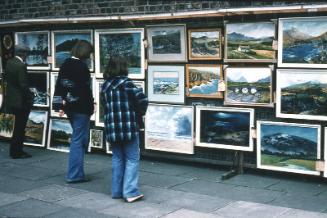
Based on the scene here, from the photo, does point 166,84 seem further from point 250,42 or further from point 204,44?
point 250,42

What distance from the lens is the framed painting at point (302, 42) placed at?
6.72 meters

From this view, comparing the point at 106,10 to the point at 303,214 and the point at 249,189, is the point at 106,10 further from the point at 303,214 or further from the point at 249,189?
the point at 303,214

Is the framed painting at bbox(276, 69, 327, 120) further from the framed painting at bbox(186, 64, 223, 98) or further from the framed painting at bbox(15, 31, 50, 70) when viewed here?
the framed painting at bbox(15, 31, 50, 70)

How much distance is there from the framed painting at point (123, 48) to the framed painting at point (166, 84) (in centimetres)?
24

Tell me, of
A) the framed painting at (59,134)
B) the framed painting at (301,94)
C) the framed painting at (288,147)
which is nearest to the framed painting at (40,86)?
the framed painting at (59,134)

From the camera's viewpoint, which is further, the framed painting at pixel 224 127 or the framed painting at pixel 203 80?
the framed painting at pixel 203 80

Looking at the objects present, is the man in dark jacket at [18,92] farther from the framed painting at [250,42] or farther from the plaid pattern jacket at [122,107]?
the framed painting at [250,42]

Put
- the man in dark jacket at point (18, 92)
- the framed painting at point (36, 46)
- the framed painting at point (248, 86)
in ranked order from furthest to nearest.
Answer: the framed painting at point (36, 46), the man in dark jacket at point (18, 92), the framed painting at point (248, 86)

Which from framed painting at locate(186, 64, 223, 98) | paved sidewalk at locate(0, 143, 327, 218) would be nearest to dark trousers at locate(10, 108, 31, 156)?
paved sidewalk at locate(0, 143, 327, 218)

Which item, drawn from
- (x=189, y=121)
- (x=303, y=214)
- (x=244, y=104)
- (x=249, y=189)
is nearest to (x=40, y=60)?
(x=189, y=121)

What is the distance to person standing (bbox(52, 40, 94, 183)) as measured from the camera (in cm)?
698

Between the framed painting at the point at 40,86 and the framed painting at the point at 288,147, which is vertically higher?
the framed painting at the point at 40,86

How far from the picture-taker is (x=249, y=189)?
22.4 ft

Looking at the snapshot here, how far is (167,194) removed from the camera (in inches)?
261
